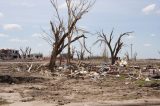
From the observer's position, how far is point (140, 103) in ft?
46.0

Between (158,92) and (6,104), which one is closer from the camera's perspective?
(6,104)

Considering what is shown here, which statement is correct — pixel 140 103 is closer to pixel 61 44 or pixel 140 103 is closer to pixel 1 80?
pixel 1 80

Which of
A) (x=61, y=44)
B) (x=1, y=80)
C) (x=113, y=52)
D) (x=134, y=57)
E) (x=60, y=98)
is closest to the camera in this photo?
(x=60, y=98)

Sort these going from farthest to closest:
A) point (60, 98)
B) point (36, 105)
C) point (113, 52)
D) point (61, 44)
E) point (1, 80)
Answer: point (113, 52) < point (61, 44) < point (1, 80) < point (60, 98) < point (36, 105)

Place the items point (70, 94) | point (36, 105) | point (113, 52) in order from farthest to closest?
1. point (113, 52)
2. point (70, 94)
3. point (36, 105)

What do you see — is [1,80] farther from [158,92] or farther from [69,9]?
[69,9]

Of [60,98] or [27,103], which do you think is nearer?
[27,103]

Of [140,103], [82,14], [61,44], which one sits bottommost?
[140,103]

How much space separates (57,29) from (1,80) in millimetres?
15388

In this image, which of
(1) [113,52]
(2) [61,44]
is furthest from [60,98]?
(1) [113,52]

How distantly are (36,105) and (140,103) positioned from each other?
359 centimetres

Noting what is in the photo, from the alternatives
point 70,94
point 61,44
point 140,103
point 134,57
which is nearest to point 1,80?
point 70,94

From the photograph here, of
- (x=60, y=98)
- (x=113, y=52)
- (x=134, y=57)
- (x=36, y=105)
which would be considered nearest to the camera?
(x=36, y=105)

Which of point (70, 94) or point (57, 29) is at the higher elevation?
point (57, 29)
